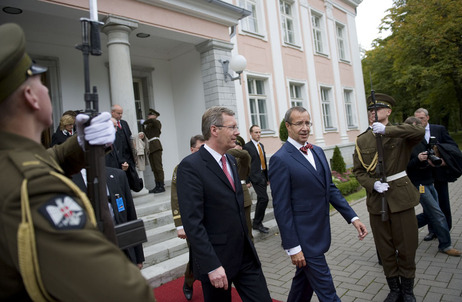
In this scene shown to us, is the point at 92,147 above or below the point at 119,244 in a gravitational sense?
above

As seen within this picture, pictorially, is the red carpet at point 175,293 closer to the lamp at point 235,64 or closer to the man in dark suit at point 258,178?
the man in dark suit at point 258,178

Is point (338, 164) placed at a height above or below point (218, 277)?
above

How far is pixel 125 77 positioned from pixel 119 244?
5937mm

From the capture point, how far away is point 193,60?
9867mm

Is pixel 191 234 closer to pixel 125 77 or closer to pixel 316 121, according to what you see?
pixel 125 77

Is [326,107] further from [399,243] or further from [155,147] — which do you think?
A: [399,243]

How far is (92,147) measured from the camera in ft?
5.03

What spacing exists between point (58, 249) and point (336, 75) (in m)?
17.5

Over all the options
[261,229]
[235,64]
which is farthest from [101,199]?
[235,64]

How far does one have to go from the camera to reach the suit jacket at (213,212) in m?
2.53

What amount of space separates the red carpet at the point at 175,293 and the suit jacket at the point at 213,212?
5.62 feet

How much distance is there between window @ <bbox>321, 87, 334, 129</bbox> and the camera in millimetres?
16281

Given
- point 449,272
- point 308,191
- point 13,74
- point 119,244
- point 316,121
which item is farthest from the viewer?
point 316,121

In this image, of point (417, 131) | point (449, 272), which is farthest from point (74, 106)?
point (449, 272)
